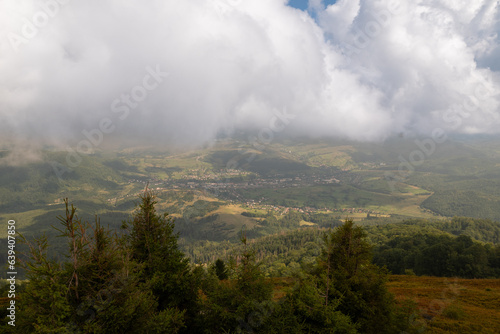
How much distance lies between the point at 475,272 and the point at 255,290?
72.2 m

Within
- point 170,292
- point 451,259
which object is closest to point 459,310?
point 170,292

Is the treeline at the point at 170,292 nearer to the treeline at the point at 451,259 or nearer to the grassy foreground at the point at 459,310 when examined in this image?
the grassy foreground at the point at 459,310

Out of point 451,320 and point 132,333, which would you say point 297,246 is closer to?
point 451,320

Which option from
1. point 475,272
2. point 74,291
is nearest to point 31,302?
point 74,291

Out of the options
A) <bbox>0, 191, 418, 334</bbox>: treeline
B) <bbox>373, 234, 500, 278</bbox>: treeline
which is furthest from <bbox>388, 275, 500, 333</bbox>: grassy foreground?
<bbox>373, 234, 500, 278</bbox>: treeline

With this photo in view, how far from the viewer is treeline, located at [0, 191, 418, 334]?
32.4 feet

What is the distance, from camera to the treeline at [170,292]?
988cm

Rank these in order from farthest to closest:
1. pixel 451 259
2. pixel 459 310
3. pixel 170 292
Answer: pixel 451 259 < pixel 459 310 < pixel 170 292

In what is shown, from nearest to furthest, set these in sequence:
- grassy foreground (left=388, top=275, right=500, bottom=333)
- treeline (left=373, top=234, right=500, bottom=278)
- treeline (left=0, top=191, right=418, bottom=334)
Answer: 1. treeline (left=0, top=191, right=418, bottom=334)
2. grassy foreground (left=388, top=275, right=500, bottom=333)
3. treeline (left=373, top=234, right=500, bottom=278)

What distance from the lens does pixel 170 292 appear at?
59.1 ft

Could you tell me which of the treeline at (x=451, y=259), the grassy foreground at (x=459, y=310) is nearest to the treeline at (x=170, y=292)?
the grassy foreground at (x=459, y=310)

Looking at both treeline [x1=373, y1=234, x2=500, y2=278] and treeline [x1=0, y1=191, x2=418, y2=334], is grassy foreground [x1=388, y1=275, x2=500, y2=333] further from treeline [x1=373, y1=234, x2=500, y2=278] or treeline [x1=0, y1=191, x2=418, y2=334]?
treeline [x1=373, y1=234, x2=500, y2=278]

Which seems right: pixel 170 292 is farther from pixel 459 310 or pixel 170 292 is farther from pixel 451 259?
pixel 451 259

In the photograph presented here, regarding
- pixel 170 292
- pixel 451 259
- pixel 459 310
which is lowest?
pixel 451 259
